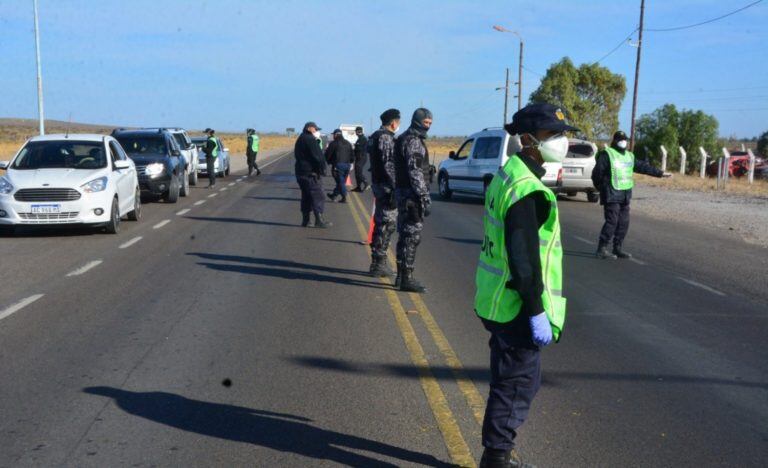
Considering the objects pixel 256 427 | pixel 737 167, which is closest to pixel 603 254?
pixel 256 427

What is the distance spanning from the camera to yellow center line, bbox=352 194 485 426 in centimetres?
515

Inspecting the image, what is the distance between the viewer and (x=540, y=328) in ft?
11.9

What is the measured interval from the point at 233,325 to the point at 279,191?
61.1 feet

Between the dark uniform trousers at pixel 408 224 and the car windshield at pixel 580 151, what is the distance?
14288 millimetres

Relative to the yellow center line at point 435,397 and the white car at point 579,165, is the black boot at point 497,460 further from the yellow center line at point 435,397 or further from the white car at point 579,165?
the white car at point 579,165

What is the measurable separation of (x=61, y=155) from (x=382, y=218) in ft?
24.3

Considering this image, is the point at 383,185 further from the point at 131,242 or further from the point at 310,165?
the point at 131,242

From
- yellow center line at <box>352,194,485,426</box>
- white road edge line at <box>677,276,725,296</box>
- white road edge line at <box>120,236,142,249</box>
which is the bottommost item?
white road edge line at <box>120,236,142,249</box>

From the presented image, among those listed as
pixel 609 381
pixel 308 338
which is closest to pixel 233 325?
pixel 308 338

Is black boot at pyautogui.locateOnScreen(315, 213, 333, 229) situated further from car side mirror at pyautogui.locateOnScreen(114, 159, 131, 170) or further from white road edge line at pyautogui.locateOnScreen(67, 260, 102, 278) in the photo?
white road edge line at pyautogui.locateOnScreen(67, 260, 102, 278)

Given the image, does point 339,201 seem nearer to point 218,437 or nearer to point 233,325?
point 233,325

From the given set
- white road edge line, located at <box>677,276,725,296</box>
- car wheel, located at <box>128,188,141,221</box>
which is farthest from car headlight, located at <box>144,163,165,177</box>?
white road edge line, located at <box>677,276,725,296</box>

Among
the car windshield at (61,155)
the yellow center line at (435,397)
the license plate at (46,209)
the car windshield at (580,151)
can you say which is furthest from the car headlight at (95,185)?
the car windshield at (580,151)

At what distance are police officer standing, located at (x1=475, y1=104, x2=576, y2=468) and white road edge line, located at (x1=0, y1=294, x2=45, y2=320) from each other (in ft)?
17.7
